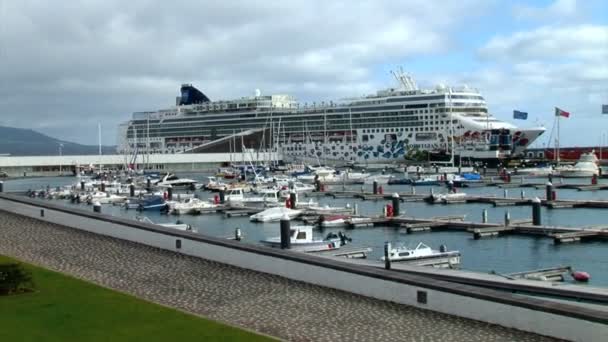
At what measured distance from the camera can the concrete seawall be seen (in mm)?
8938

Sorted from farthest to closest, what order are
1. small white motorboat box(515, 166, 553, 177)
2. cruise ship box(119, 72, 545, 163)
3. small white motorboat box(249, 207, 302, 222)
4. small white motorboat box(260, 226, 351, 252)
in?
1. cruise ship box(119, 72, 545, 163)
2. small white motorboat box(515, 166, 553, 177)
3. small white motorboat box(249, 207, 302, 222)
4. small white motorboat box(260, 226, 351, 252)

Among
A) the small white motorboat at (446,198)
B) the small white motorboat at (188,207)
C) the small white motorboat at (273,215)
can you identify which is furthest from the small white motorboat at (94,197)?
the small white motorboat at (446,198)

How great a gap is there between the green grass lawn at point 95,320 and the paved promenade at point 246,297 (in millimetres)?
555

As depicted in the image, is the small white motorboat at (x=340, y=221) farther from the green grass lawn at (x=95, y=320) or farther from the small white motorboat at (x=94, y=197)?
the green grass lawn at (x=95, y=320)

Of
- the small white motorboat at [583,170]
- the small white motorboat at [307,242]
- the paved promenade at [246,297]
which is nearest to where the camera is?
the paved promenade at [246,297]

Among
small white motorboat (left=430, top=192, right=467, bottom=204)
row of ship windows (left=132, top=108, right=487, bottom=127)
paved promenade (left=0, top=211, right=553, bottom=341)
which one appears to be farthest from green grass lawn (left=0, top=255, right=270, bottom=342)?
row of ship windows (left=132, top=108, right=487, bottom=127)

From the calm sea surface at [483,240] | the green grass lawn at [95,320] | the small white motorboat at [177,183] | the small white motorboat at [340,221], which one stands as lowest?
the calm sea surface at [483,240]

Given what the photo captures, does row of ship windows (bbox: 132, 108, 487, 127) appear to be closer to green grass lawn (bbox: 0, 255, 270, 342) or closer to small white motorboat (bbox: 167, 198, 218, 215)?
small white motorboat (bbox: 167, 198, 218, 215)

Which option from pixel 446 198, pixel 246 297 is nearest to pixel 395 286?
pixel 246 297

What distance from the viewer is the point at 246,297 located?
11539 mm

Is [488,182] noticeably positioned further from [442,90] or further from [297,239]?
[297,239]

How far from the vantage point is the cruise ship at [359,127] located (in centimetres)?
9175

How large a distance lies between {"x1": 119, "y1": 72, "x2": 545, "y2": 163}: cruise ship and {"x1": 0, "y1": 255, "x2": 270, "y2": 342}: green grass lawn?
76.9 m

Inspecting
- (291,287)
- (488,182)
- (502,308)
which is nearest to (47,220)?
(291,287)
